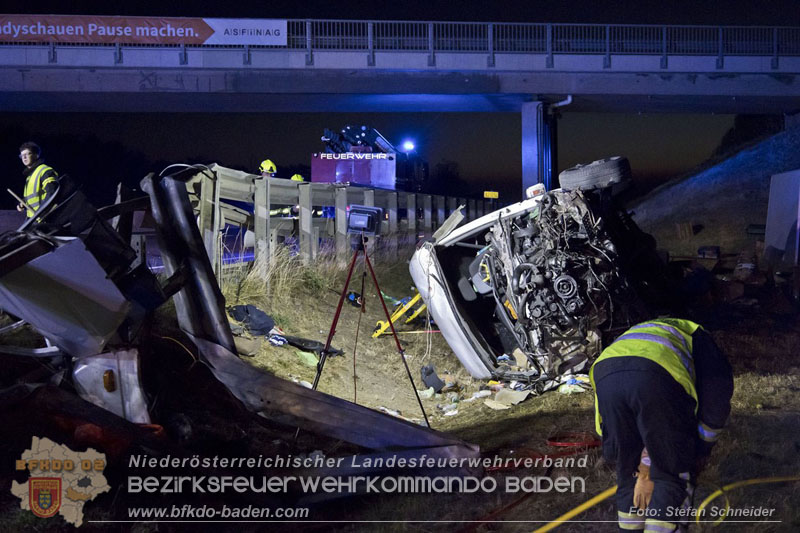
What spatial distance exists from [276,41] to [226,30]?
5.43ft

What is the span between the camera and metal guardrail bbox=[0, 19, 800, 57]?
2353 cm

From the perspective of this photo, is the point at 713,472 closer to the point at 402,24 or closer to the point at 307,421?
the point at 307,421

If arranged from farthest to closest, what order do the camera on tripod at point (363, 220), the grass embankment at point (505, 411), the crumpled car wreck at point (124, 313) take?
the camera on tripod at point (363, 220)
the grass embankment at point (505, 411)
the crumpled car wreck at point (124, 313)

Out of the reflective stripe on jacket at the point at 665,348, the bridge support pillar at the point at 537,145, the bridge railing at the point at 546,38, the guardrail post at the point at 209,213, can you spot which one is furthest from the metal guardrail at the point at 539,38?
the reflective stripe on jacket at the point at 665,348

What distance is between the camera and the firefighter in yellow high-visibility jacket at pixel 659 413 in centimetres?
286

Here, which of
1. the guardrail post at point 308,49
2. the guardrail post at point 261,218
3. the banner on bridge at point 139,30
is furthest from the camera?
the guardrail post at point 308,49

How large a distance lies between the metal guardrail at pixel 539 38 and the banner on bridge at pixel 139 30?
377mm

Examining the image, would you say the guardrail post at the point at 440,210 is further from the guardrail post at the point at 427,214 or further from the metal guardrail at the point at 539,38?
the metal guardrail at the point at 539,38

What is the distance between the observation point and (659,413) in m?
2.84

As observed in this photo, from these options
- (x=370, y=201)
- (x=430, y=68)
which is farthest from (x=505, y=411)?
(x=430, y=68)

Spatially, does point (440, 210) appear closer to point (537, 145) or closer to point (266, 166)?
point (537, 145)

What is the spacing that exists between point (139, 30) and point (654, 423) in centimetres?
2389

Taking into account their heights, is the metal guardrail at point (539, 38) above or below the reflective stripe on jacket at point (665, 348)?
above

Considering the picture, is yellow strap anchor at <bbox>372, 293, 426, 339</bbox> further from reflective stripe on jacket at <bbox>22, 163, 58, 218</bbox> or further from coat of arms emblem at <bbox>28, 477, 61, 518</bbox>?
coat of arms emblem at <bbox>28, 477, 61, 518</bbox>
